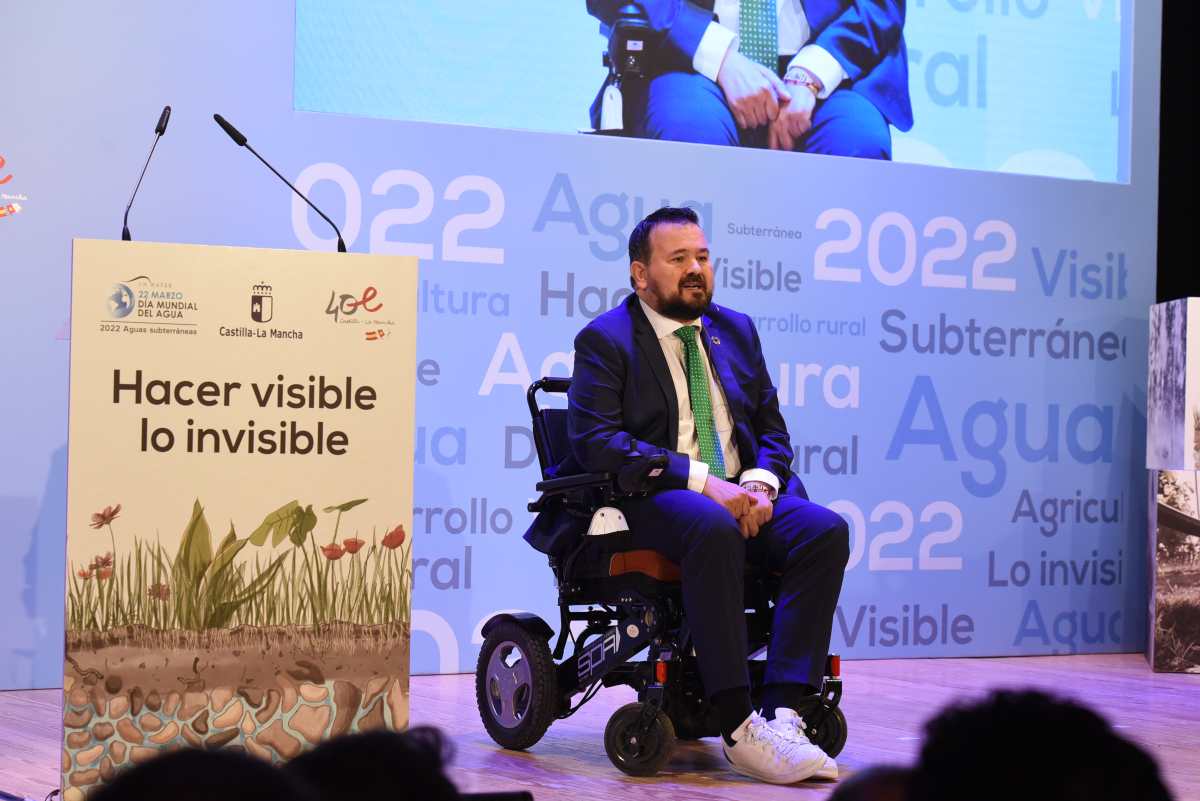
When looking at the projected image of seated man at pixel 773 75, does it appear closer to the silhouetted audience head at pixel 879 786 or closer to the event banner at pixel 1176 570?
the event banner at pixel 1176 570

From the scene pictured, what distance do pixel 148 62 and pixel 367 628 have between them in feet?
6.43

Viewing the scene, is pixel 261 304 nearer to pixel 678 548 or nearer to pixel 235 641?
pixel 235 641

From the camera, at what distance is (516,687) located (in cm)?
328

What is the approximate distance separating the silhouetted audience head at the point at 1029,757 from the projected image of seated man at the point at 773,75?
3.94 meters

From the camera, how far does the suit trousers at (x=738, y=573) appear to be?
9.44 feet

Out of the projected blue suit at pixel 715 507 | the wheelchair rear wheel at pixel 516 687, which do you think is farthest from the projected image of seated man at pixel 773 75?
the wheelchair rear wheel at pixel 516 687

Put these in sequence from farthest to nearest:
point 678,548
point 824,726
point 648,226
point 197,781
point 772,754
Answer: point 648,226, point 824,726, point 678,548, point 772,754, point 197,781

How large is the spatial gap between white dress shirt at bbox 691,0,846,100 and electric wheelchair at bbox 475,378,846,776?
1.88 metres

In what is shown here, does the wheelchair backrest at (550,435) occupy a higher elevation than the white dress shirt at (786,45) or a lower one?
lower

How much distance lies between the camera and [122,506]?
2656 mm

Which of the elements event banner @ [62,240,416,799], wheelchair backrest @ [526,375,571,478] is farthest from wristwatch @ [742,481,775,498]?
event banner @ [62,240,416,799]

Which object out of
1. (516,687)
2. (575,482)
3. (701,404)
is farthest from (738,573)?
(516,687)

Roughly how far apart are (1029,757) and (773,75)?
421cm

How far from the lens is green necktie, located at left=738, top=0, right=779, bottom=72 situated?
468 cm
